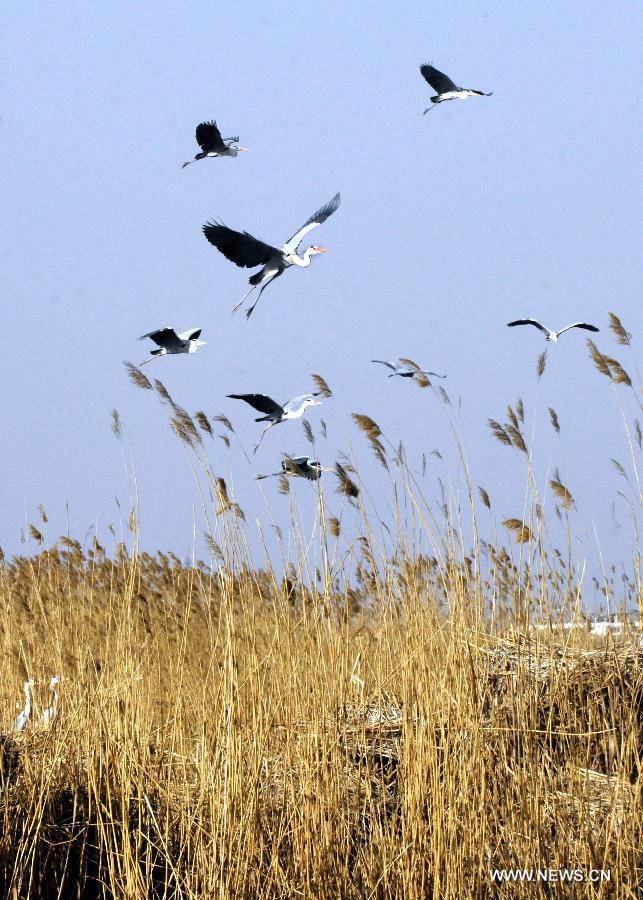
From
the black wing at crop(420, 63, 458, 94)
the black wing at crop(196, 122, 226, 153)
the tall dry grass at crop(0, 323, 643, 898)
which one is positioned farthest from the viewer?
the black wing at crop(420, 63, 458, 94)

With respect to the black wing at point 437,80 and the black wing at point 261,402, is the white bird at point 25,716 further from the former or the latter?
the black wing at point 437,80

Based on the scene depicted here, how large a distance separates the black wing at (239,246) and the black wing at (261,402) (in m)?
0.75

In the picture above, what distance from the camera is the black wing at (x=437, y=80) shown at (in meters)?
6.54

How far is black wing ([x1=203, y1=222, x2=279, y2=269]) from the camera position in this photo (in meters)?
4.54

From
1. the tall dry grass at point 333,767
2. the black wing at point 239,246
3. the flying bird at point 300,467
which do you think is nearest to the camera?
the tall dry grass at point 333,767

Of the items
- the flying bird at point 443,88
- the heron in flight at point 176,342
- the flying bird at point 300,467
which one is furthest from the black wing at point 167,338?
the flying bird at point 443,88

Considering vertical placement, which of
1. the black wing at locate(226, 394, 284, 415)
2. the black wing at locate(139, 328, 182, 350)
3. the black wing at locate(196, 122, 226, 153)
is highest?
the black wing at locate(196, 122, 226, 153)

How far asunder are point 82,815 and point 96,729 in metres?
0.30

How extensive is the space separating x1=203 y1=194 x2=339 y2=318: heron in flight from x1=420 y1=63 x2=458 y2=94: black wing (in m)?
1.63

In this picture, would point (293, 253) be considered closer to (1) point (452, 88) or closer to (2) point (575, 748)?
(1) point (452, 88)

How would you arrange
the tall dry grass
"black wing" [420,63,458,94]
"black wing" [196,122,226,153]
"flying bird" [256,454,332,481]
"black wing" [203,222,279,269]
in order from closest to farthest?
1. the tall dry grass
2. "flying bird" [256,454,332,481]
3. "black wing" [203,222,279,269]
4. "black wing" [196,122,226,153]
5. "black wing" [420,63,458,94]

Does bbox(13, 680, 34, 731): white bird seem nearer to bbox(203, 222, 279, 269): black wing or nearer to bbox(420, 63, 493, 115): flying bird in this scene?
bbox(203, 222, 279, 269): black wing

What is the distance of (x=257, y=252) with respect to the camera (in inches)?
187

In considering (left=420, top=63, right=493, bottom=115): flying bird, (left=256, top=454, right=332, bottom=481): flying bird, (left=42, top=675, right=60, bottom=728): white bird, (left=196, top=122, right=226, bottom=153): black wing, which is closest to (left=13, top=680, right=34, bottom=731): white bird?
(left=42, top=675, right=60, bottom=728): white bird
